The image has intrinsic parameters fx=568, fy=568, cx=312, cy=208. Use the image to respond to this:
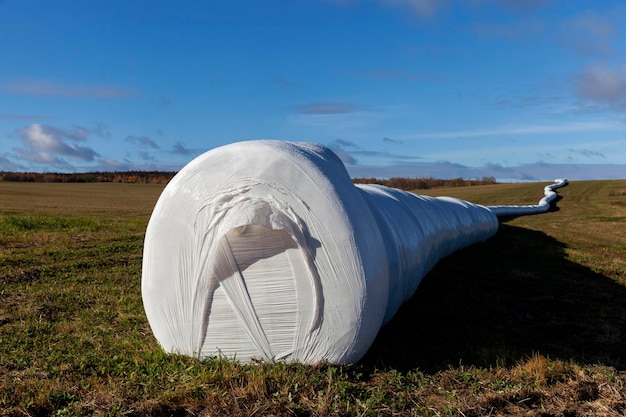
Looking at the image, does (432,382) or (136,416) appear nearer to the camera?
(136,416)

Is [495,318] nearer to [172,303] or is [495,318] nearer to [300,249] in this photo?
[300,249]

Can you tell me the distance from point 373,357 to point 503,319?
8.51 feet

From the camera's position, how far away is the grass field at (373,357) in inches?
165

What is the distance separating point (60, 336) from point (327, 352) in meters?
3.11

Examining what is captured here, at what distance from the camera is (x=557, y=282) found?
31.6 feet

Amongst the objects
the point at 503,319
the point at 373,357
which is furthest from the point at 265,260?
the point at 503,319

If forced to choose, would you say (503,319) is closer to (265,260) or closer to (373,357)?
(373,357)

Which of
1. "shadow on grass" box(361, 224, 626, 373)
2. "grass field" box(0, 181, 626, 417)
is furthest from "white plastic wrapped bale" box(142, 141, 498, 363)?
"shadow on grass" box(361, 224, 626, 373)

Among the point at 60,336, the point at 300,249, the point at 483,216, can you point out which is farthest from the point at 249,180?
the point at 483,216

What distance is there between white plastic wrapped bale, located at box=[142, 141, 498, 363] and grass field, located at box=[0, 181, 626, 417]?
0.81ft

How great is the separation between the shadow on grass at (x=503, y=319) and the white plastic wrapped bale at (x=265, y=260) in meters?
0.68

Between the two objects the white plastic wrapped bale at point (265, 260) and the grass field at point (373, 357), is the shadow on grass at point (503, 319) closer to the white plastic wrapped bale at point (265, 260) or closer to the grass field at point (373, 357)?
the grass field at point (373, 357)

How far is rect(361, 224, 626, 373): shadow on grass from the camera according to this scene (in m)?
5.42

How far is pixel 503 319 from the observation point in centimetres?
699
